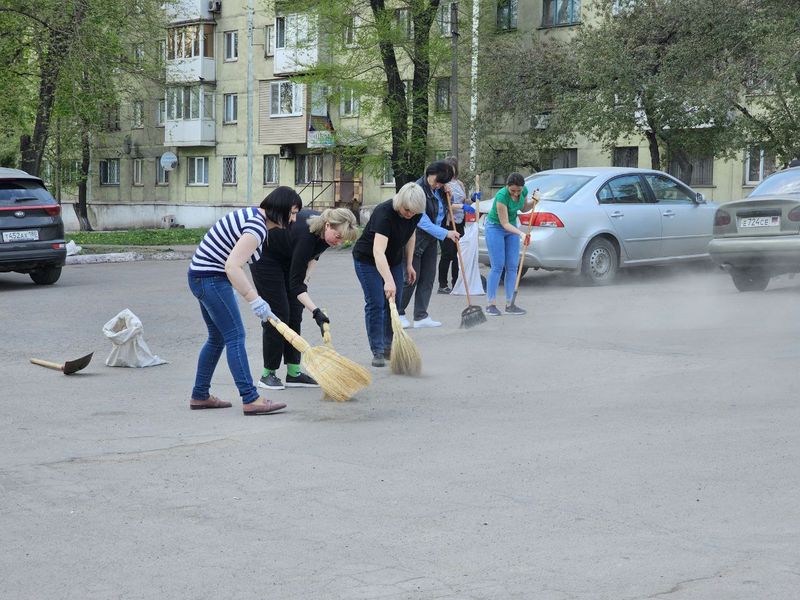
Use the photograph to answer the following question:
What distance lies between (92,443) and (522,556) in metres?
3.40

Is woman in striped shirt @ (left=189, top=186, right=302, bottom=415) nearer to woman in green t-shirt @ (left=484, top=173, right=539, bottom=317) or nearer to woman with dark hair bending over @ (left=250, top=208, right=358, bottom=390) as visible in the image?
woman with dark hair bending over @ (left=250, top=208, right=358, bottom=390)

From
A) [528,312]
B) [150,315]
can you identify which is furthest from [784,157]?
[150,315]

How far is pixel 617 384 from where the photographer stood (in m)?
9.12

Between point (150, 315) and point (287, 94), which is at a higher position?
point (287, 94)

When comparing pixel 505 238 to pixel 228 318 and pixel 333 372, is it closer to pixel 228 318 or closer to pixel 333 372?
pixel 333 372

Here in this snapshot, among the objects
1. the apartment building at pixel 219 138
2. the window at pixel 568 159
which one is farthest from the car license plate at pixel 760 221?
the apartment building at pixel 219 138

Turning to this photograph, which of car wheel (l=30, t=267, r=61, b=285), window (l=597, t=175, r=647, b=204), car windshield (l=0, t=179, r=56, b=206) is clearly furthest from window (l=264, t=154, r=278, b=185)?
window (l=597, t=175, r=647, b=204)

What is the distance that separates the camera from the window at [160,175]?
59.0 metres

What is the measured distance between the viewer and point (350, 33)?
3544 centimetres

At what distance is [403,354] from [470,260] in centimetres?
656

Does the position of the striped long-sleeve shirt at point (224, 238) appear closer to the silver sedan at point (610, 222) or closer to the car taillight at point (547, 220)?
the silver sedan at point (610, 222)

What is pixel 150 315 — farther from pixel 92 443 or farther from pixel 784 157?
pixel 784 157

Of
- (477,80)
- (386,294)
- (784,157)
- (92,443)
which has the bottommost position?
(92,443)

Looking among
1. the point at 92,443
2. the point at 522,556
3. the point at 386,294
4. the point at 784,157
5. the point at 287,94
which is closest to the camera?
the point at 522,556
